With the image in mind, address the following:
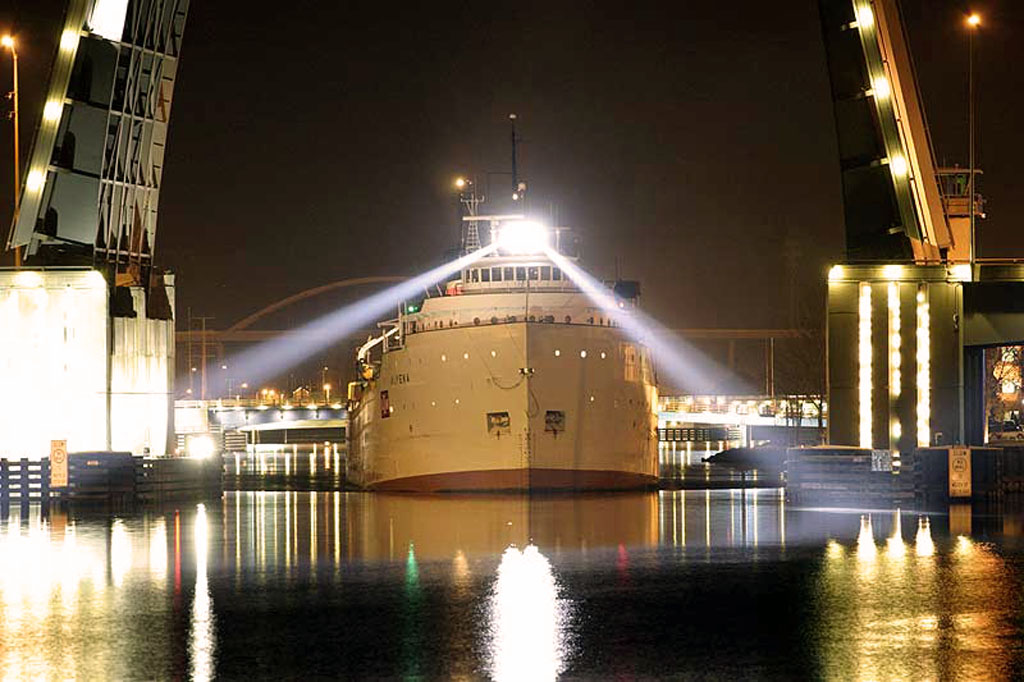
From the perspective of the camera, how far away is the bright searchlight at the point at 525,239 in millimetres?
58656

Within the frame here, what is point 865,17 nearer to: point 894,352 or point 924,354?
point 894,352

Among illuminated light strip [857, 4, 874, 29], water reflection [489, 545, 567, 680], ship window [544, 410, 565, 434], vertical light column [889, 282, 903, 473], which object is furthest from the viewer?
ship window [544, 410, 565, 434]

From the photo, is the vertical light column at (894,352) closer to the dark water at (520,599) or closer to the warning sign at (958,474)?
the warning sign at (958,474)

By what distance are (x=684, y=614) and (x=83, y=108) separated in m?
29.4

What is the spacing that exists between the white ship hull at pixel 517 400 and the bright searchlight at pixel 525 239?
4.07 m

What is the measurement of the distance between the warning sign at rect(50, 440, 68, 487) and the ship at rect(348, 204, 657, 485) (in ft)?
41.4

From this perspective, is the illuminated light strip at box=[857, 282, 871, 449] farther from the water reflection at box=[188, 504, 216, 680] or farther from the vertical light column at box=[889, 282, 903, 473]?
the water reflection at box=[188, 504, 216, 680]

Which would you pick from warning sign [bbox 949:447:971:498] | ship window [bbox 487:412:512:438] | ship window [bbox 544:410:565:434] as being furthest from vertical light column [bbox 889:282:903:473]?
ship window [bbox 487:412:512:438]

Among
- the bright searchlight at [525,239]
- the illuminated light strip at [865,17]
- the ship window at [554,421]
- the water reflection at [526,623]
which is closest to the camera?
the water reflection at [526,623]

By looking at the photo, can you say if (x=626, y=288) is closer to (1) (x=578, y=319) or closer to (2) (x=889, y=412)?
(1) (x=578, y=319)

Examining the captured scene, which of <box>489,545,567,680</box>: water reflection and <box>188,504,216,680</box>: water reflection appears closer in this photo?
<box>489,545,567,680</box>: water reflection

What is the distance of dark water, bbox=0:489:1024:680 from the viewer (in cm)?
1686

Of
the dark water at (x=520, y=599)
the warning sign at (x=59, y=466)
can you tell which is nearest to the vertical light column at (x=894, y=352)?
the dark water at (x=520, y=599)

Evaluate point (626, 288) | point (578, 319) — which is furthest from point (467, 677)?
point (626, 288)
